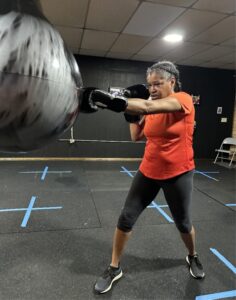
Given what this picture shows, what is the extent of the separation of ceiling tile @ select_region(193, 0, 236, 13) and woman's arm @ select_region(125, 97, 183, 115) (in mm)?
2154

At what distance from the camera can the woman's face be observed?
51.5 inches

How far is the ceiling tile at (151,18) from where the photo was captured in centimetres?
279

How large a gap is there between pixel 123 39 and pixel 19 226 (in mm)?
3280

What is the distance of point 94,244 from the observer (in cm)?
202

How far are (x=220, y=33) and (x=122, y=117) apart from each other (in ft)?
8.95

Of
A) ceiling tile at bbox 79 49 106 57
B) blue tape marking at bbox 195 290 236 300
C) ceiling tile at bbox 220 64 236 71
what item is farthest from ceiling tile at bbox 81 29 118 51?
blue tape marking at bbox 195 290 236 300

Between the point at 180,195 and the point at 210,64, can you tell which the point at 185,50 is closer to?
the point at 210,64

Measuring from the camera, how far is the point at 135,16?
10.0 ft

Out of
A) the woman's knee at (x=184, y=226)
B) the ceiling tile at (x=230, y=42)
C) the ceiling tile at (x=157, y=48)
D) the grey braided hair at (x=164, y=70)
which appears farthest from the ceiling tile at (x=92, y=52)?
the woman's knee at (x=184, y=226)

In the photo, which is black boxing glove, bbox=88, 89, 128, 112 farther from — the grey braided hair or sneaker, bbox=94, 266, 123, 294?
sneaker, bbox=94, 266, 123, 294

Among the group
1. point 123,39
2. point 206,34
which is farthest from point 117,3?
point 206,34

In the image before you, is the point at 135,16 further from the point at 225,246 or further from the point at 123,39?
the point at 225,246

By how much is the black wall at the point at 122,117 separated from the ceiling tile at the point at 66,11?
190 centimetres

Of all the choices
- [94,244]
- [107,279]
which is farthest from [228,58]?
[107,279]
